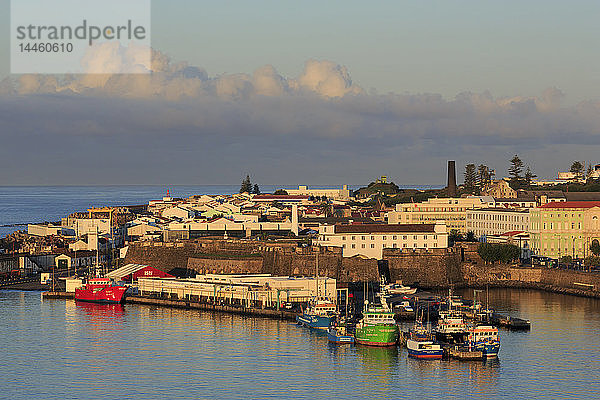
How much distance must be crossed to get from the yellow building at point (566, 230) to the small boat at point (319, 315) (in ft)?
79.0

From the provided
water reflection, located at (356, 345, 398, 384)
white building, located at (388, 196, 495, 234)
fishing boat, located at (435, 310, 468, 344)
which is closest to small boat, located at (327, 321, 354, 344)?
water reflection, located at (356, 345, 398, 384)

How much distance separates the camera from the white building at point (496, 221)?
67000 mm

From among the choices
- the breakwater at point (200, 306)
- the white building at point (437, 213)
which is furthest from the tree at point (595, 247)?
the breakwater at point (200, 306)

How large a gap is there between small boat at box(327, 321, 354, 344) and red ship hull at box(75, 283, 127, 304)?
1461 centimetres

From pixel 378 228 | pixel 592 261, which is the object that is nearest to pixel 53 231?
pixel 378 228

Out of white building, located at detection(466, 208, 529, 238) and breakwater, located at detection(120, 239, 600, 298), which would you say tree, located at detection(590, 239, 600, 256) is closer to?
white building, located at detection(466, 208, 529, 238)

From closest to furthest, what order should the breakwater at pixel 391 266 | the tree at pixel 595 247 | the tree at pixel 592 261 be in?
the tree at pixel 592 261 < the breakwater at pixel 391 266 < the tree at pixel 595 247

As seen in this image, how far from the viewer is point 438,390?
31.3m

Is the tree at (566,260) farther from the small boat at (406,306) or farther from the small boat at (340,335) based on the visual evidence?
the small boat at (340,335)

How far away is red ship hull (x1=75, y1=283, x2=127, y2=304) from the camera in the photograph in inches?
2001

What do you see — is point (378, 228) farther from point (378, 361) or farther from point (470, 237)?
point (378, 361)

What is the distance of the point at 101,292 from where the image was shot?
2013 inches

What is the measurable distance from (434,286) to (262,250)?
401 inches

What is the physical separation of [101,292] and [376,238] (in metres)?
16.5
